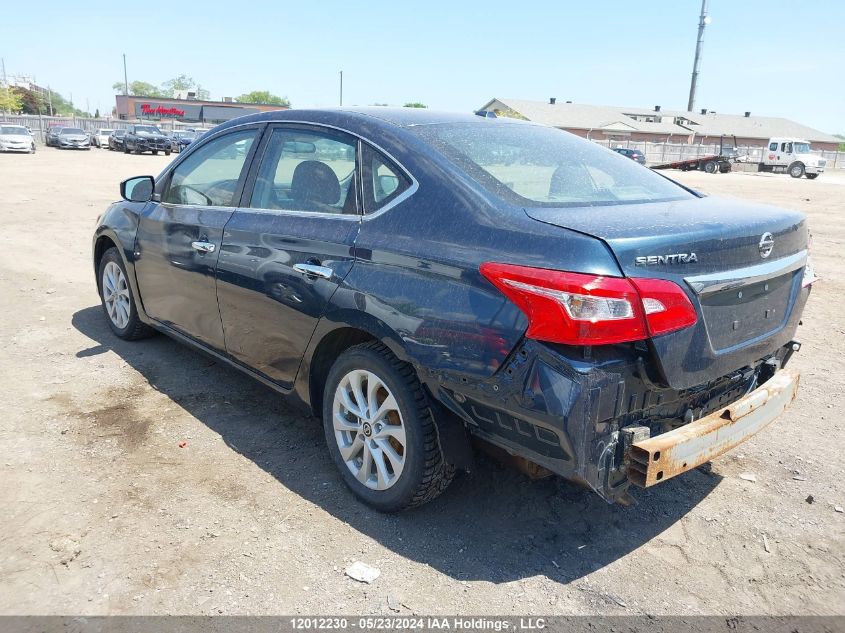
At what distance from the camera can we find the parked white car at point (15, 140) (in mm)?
34812

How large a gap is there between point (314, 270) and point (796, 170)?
43.9m

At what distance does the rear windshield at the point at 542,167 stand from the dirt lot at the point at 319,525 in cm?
143

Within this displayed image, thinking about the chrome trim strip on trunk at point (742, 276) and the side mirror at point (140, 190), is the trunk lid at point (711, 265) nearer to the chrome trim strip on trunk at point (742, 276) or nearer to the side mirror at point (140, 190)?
the chrome trim strip on trunk at point (742, 276)

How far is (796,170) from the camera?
1565 inches

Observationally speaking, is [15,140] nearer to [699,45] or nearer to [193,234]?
[193,234]

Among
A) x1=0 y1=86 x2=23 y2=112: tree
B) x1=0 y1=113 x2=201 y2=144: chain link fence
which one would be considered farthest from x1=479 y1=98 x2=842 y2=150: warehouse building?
x1=0 y1=86 x2=23 y2=112: tree

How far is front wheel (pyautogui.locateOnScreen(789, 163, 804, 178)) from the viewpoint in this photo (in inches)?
1554

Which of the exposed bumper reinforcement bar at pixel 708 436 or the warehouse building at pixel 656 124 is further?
the warehouse building at pixel 656 124

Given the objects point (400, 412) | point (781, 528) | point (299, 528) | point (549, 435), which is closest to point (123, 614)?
point (299, 528)

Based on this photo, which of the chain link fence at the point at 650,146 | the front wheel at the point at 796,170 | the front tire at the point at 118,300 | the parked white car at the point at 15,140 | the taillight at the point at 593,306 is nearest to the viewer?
the taillight at the point at 593,306

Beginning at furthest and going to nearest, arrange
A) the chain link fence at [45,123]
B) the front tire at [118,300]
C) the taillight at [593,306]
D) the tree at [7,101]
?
the tree at [7,101]
the chain link fence at [45,123]
the front tire at [118,300]
the taillight at [593,306]

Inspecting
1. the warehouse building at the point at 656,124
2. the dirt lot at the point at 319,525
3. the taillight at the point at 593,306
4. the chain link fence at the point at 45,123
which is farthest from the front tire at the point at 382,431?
the warehouse building at the point at 656,124

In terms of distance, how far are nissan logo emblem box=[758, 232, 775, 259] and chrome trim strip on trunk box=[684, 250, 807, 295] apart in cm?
4

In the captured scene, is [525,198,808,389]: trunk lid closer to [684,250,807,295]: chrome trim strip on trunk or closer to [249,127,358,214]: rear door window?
[684,250,807,295]: chrome trim strip on trunk
